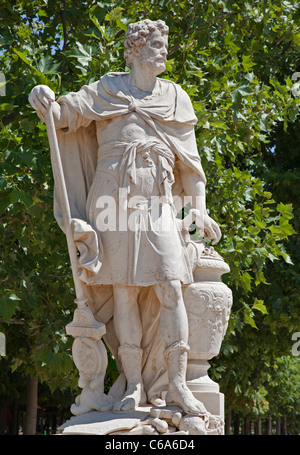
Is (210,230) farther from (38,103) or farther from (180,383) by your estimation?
(38,103)

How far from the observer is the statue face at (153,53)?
260 inches

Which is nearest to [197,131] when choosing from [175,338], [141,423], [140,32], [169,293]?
[140,32]

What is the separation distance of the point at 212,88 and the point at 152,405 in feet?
18.1

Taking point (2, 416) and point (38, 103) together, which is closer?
point (38, 103)

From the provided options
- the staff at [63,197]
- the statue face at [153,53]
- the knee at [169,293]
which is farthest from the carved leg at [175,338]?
the statue face at [153,53]

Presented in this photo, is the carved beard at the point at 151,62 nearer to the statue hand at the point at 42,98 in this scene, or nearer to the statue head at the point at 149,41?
the statue head at the point at 149,41

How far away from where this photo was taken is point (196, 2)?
11297mm

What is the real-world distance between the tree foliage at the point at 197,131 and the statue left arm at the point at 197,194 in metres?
2.59

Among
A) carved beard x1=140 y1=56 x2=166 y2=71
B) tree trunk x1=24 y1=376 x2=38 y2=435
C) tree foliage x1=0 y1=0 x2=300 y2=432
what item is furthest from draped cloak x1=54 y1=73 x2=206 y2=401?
tree trunk x1=24 y1=376 x2=38 y2=435

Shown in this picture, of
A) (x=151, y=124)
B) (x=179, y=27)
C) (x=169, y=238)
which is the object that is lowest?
(x=169, y=238)

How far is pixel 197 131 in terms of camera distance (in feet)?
35.0

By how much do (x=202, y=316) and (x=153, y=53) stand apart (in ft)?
6.69
